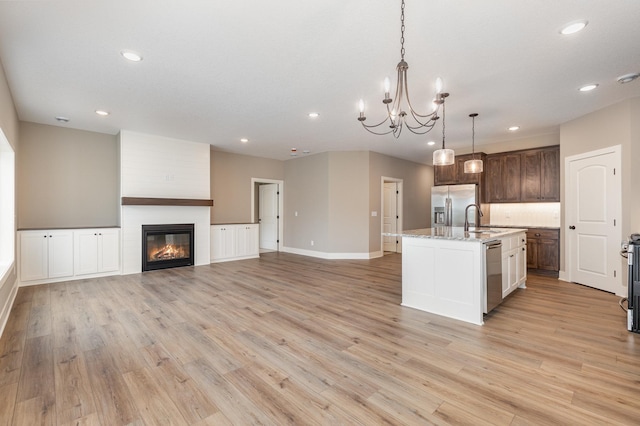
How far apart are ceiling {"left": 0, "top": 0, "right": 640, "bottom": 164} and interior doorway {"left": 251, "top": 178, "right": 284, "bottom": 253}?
3.80 meters

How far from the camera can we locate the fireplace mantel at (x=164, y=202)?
17.8 feet

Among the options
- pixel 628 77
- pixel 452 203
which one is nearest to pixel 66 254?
pixel 452 203

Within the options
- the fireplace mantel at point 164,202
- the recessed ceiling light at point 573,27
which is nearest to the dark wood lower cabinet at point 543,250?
the recessed ceiling light at point 573,27

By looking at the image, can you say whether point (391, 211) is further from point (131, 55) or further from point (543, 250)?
point (131, 55)

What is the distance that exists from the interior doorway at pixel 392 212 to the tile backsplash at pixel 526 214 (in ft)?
7.57

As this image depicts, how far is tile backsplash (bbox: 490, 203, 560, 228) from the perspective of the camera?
6027 mm

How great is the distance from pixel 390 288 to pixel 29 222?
20.7ft

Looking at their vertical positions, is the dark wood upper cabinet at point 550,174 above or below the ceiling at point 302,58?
below

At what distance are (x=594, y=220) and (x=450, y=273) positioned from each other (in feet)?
10.2

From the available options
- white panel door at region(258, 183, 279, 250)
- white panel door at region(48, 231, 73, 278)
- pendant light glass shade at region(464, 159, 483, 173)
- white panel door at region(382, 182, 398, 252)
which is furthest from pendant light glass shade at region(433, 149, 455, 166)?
white panel door at region(48, 231, 73, 278)

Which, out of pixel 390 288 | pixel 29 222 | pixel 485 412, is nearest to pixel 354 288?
pixel 390 288

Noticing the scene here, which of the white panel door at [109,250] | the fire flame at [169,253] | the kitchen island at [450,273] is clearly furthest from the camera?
the fire flame at [169,253]

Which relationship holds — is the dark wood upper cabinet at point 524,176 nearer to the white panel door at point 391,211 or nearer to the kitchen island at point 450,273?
the white panel door at point 391,211

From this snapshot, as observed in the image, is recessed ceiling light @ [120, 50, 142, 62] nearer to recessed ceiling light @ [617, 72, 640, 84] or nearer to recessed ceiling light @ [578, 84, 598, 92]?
recessed ceiling light @ [578, 84, 598, 92]
